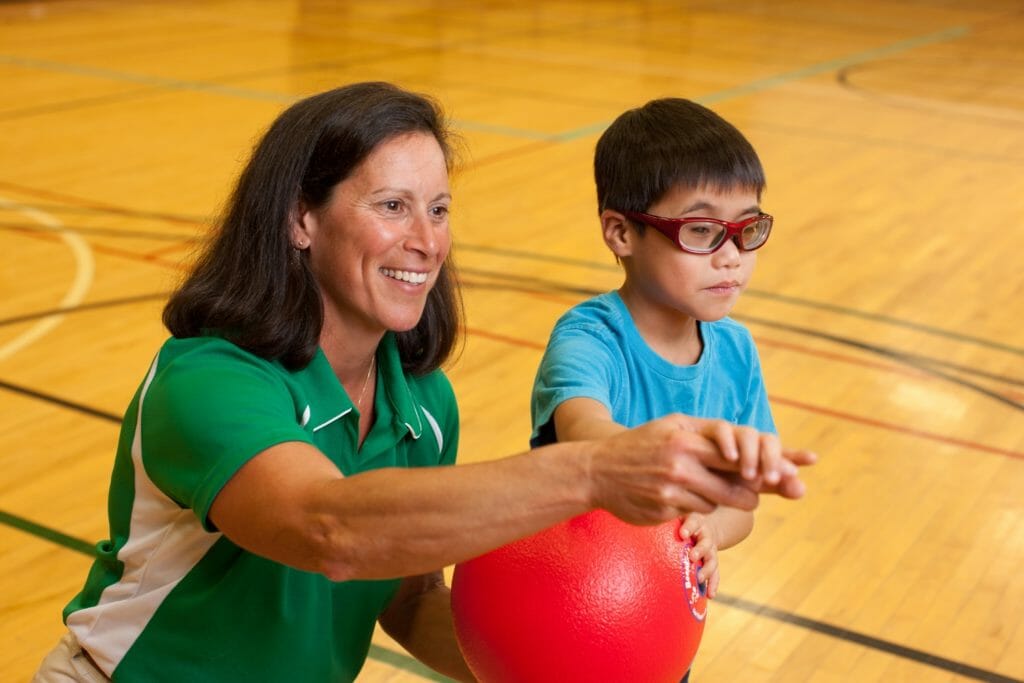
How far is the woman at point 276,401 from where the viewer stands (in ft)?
5.23

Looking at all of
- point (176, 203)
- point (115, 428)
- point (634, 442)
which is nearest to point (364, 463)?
point (634, 442)

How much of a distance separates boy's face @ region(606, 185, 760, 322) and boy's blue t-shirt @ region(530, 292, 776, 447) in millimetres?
66

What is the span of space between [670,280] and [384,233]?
507mm

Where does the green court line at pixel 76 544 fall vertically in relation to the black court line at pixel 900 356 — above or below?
above

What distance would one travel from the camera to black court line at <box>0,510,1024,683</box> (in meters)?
2.85

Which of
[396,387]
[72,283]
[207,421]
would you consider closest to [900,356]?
[72,283]

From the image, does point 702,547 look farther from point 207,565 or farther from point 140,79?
point 140,79

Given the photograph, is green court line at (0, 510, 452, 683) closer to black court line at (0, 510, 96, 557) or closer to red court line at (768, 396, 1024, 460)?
black court line at (0, 510, 96, 557)

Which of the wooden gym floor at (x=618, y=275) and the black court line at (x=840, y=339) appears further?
the black court line at (x=840, y=339)

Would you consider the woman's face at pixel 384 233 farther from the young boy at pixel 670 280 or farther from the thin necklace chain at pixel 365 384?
the young boy at pixel 670 280

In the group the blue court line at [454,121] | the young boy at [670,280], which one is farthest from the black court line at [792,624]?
the blue court line at [454,121]

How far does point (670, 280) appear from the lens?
2.10 metres

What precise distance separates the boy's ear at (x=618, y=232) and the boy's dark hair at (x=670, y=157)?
16 millimetres

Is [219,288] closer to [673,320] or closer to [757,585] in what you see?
[673,320]
